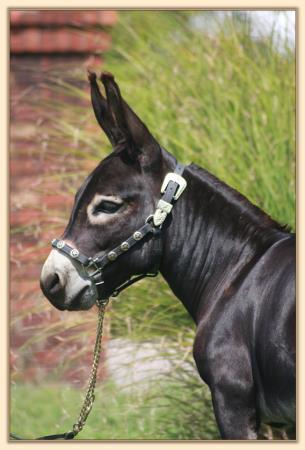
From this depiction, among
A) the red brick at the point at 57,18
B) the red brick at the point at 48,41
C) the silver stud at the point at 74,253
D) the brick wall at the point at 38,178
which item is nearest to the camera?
the silver stud at the point at 74,253

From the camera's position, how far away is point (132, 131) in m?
3.23

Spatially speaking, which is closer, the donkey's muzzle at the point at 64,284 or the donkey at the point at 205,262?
the donkey at the point at 205,262

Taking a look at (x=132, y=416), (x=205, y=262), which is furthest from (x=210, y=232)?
(x=132, y=416)

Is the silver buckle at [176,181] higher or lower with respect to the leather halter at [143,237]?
higher

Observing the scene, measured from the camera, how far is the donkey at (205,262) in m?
3.02

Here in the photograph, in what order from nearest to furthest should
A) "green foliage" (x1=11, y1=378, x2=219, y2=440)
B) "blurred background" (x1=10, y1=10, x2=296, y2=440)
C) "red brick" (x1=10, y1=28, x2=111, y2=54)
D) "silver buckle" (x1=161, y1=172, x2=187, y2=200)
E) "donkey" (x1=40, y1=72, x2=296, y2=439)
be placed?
1. "donkey" (x1=40, y1=72, x2=296, y2=439)
2. "silver buckle" (x1=161, y1=172, x2=187, y2=200)
3. "green foliage" (x1=11, y1=378, x2=219, y2=440)
4. "blurred background" (x1=10, y1=10, x2=296, y2=440)
5. "red brick" (x1=10, y1=28, x2=111, y2=54)

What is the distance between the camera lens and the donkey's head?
315 centimetres

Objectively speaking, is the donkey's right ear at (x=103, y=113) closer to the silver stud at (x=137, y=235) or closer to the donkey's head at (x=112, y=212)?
the donkey's head at (x=112, y=212)

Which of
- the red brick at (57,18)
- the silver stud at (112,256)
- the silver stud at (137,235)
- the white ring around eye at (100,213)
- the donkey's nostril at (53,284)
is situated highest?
the red brick at (57,18)

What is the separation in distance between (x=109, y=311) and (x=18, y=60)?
2.68 m

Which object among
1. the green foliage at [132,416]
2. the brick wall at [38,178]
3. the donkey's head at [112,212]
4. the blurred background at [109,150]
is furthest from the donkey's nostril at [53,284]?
the brick wall at [38,178]

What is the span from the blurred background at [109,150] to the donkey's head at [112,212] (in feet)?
4.91

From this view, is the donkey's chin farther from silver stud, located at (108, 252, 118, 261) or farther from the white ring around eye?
the white ring around eye

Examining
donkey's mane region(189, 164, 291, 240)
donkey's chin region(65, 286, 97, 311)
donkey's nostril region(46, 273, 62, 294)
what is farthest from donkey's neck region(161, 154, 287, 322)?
donkey's nostril region(46, 273, 62, 294)
